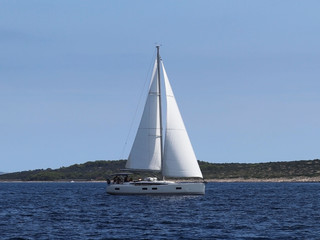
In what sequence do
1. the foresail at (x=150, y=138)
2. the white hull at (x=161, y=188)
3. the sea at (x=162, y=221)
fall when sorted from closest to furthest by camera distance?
the sea at (x=162, y=221)
the white hull at (x=161, y=188)
the foresail at (x=150, y=138)

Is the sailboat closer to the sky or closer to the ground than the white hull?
closer to the sky

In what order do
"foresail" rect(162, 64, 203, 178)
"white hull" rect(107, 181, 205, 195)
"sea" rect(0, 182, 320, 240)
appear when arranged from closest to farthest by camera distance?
"sea" rect(0, 182, 320, 240)
"foresail" rect(162, 64, 203, 178)
"white hull" rect(107, 181, 205, 195)

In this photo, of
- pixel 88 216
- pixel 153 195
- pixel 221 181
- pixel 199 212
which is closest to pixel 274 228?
pixel 199 212

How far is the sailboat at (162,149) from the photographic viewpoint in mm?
77562

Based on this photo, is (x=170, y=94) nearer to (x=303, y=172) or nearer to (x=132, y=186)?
(x=132, y=186)

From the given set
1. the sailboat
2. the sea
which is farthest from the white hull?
the sea

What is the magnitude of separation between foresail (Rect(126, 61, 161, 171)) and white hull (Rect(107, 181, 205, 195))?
6.69 ft

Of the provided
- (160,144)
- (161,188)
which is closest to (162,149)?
(160,144)

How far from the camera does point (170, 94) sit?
261ft

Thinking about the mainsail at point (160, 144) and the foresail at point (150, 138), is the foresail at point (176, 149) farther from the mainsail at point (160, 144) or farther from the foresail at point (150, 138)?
the foresail at point (150, 138)

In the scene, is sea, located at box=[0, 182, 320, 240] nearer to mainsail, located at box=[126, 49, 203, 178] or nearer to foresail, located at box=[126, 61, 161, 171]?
mainsail, located at box=[126, 49, 203, 178]

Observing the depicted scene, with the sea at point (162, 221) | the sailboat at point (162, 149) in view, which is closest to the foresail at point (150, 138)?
the sailboat at point (162, 149)

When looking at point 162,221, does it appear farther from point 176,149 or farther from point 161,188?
point 176,149

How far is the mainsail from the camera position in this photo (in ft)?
254
